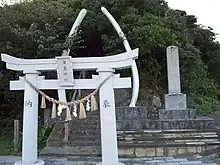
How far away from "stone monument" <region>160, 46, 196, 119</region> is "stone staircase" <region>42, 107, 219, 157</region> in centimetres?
52

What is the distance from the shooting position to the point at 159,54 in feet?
45.3

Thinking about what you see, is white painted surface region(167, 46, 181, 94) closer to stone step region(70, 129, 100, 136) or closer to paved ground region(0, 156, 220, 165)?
stone step region(70, 129, 100, 136)

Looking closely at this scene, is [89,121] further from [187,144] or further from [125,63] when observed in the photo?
[125,63]

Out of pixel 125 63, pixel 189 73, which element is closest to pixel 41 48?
pixel 125 63

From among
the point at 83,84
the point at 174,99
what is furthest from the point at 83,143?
the point at 174,99

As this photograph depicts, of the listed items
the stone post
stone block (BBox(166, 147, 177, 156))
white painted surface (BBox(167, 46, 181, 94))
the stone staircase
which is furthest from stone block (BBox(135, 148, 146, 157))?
white painted surface (BBox(167, 46, 181, 94))

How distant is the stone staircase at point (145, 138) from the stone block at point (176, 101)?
44.5 inches

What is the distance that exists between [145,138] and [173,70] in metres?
3.05

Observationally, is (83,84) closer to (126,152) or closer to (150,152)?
(126,152)

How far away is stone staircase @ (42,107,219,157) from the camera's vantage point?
7836 millimetres

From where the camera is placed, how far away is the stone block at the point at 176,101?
969 centimetres

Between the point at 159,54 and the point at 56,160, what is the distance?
7.75 m

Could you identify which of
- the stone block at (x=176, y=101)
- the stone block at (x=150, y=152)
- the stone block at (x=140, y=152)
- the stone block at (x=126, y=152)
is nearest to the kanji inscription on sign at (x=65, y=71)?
the stone block at (x=126, y=152)

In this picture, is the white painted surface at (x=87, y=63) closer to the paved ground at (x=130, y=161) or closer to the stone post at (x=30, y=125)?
the stone post at (x=30, y=125)
